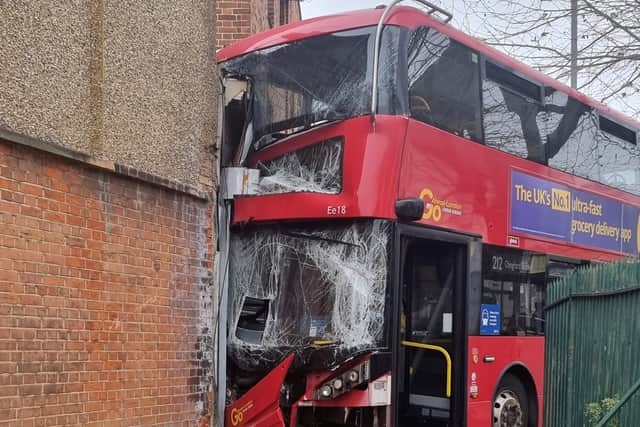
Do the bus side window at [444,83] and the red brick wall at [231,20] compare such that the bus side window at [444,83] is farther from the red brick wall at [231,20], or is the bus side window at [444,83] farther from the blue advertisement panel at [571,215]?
the red brick wall at [231,20]

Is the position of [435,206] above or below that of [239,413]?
above

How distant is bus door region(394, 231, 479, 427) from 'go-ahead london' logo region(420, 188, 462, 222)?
0.32m

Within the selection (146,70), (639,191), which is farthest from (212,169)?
(639,191)

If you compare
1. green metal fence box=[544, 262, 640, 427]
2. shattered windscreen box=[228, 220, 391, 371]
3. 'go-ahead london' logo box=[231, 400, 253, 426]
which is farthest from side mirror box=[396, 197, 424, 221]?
green metal fence box=[544, 262, 640, 427]

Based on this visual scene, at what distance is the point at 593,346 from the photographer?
884cm

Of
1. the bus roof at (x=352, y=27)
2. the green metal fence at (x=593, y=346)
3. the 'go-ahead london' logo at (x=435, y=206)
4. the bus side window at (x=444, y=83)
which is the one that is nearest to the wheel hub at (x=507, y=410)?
the green metal fence at (x=593, y=346)

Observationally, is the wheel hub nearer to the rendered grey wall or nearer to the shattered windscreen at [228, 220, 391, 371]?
the shattered windscreen at [228, 220, 391, 371]

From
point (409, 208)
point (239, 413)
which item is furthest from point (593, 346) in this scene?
point (239, 413)

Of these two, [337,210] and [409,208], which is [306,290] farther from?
[409,208]

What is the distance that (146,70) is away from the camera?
6.76 meters

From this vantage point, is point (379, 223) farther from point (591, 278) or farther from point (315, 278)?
point (591, 278)

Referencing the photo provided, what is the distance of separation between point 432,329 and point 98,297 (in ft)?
11.3

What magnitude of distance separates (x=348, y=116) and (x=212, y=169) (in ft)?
5.34

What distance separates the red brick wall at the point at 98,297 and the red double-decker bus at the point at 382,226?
559mm
